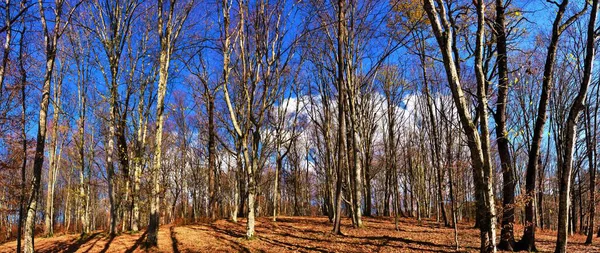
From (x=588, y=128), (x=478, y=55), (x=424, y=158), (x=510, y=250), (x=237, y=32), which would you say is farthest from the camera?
(x=424, y=158)

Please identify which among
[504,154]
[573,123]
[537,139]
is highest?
[573,123]

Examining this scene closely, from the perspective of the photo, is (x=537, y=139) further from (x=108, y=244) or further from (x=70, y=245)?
(x=70, y=245)

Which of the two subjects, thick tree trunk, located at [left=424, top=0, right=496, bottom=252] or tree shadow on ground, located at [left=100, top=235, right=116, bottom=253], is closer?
thick tree trunk, located at [left=424, top=0, right=496, bottom=252]

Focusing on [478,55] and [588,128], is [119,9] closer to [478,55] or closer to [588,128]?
[478,55]

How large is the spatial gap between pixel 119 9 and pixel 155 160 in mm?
7569

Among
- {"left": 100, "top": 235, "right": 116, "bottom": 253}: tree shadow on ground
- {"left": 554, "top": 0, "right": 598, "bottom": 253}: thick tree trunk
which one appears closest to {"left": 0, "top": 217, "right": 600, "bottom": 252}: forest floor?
{"left": 100, "top": 235, "right": 116, "bottom": 253}: tree shadow on ground

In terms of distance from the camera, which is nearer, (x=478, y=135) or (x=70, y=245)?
(x=478, y=135)

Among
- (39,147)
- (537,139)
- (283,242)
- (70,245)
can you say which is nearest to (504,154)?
(537,139)

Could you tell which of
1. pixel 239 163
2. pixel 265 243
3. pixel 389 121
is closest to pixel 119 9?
pixel 239 163

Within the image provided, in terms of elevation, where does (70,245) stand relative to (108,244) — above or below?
below

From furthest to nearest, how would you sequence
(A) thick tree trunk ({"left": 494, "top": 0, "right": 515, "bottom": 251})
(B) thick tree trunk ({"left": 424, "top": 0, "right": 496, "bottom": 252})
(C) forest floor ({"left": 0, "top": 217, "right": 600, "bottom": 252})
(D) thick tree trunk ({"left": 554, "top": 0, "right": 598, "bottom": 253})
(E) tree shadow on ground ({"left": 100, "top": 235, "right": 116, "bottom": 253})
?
(E) tree shadow on ground ({"left": 100, "top": 235, "right": 116, "bottom": 253})
(C) forest floor ({"left": 0, "top": 217, "right": 600, "bottom": 252})
(A) thick tree trunk ({"left": 494, "top": 0, "right": 515, "bottom": 251})
(D) thick tree trunk ({"left": 554, "top": 0, "right": 598, "bottom": 253})
(B) thick tree trunk ({"left": 424, "top": 0, "right": 496, "bottom": 252})

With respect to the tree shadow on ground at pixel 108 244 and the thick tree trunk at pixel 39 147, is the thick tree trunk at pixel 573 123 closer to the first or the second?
the tree shadow on ground at pixel 108 244

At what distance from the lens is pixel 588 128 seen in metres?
17.0

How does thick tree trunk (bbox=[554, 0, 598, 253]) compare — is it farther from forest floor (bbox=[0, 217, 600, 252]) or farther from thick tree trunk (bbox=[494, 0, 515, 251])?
forest floor (bbox=[0, 217, 600, 252])
